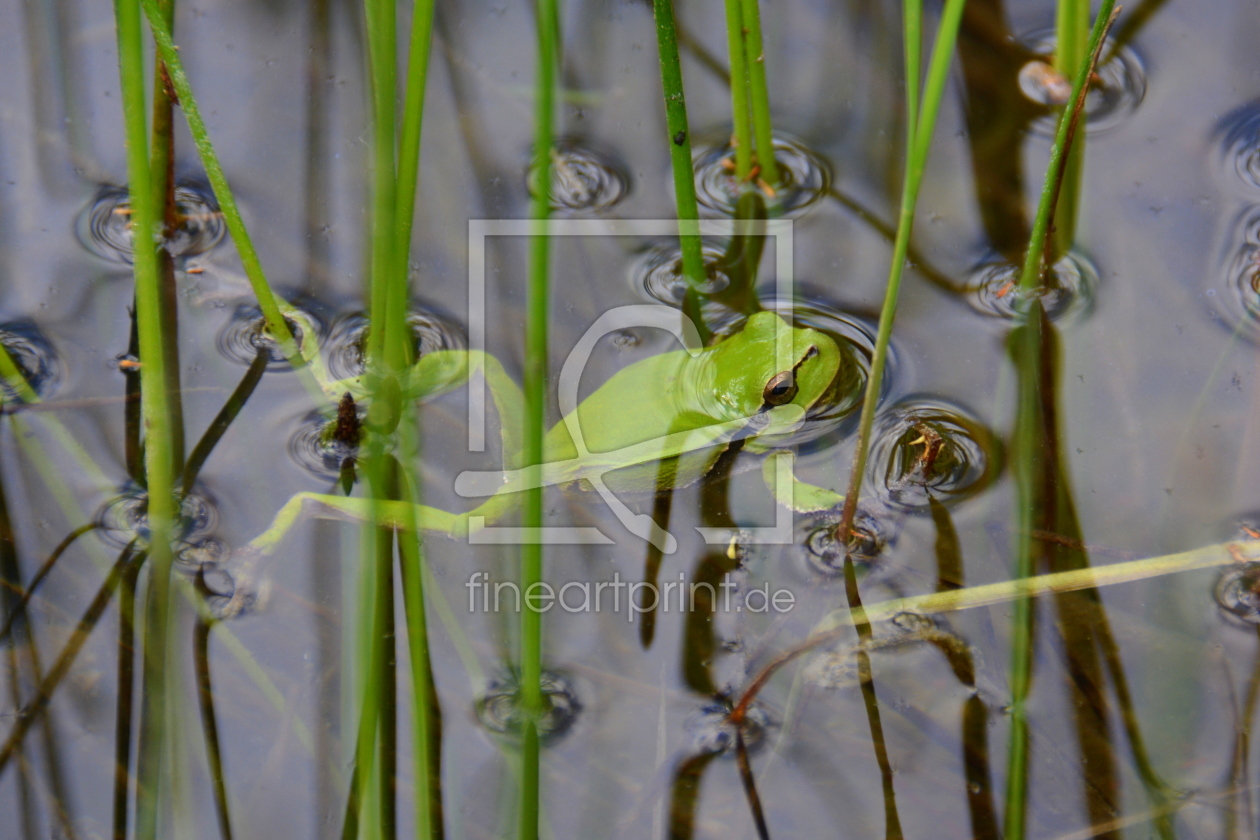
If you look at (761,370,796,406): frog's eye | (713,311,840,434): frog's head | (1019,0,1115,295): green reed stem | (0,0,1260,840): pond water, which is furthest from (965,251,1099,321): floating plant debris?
(761,370,796,406): frog's eye

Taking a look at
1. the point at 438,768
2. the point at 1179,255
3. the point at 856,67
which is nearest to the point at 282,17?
the point at 856,67

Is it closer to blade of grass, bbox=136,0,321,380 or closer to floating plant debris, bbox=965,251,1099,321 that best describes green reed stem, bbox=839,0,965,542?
floating plant debris, bbox=965,251,1099,321

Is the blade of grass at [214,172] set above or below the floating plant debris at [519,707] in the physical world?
above

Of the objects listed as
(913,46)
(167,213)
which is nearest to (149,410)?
(167,213)

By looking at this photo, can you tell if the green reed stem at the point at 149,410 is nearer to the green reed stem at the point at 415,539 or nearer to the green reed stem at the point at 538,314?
the green reed stem at the point at 415,539

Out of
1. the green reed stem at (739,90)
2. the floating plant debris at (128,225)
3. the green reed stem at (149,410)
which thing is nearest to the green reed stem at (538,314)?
the green reed stem at (149,410)

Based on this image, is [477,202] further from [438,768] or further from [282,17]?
[438,768]

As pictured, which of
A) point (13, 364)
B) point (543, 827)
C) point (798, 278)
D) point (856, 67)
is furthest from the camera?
point (856, 67)
